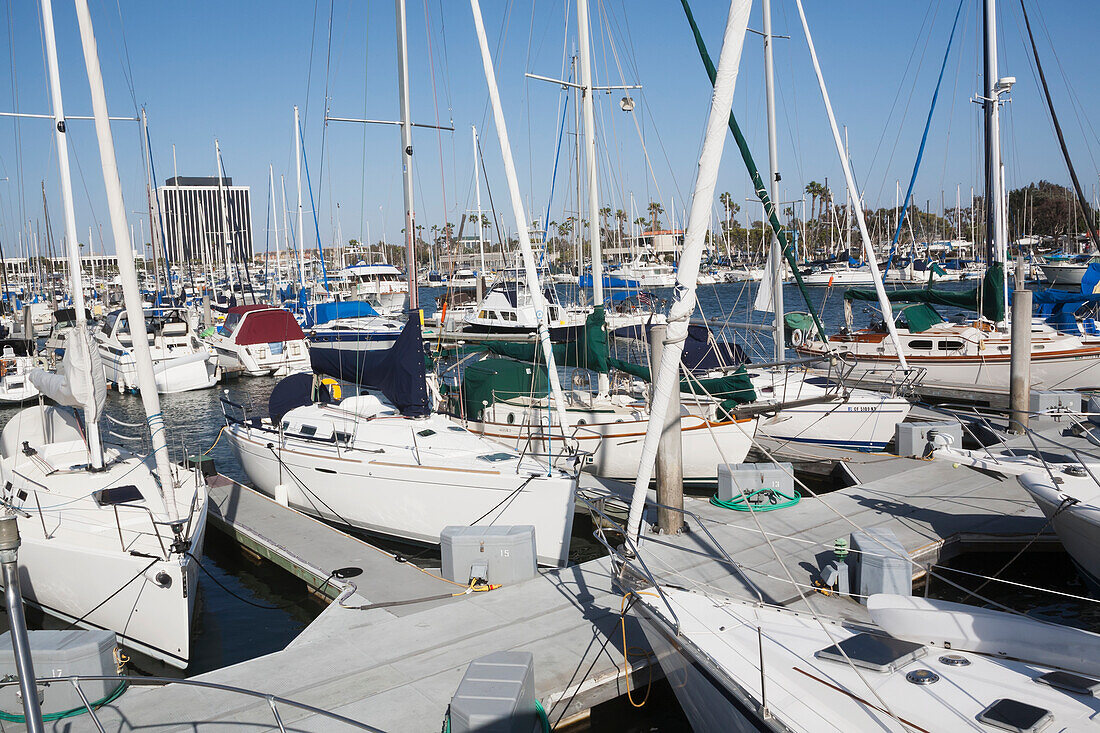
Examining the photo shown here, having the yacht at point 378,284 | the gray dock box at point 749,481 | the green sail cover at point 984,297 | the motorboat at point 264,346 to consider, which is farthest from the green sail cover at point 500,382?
the yacht at point 378,284

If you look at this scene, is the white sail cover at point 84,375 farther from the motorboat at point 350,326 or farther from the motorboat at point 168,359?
the motorboat at point 168,359

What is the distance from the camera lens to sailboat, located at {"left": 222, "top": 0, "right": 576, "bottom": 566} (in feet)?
36.9

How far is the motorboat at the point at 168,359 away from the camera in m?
29.2

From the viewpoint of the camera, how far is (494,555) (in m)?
9.88

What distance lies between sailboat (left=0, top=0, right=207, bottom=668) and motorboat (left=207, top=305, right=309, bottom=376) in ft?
66.9

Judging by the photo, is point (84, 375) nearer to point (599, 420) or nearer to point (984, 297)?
point (599, 420)

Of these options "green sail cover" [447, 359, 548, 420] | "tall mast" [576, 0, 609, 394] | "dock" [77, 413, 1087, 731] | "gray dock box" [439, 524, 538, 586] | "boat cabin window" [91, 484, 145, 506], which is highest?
"tall mast" [576, 0, 609, 394]

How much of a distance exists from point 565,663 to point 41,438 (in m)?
10.0

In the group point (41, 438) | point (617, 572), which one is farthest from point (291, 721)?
point (41, 438)

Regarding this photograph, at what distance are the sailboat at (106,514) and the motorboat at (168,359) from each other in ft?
58.1

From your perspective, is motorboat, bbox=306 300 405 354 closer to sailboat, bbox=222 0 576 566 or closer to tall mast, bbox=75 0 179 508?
sailboat, bbox=222 0 576 566

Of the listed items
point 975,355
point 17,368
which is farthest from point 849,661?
point 17,368

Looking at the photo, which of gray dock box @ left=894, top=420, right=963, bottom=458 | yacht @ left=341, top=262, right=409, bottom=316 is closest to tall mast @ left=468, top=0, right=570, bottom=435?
gray dock box @ left=894, top=420, right=963, bottom=458

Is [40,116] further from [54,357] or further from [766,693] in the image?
[766,693]
